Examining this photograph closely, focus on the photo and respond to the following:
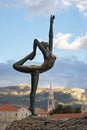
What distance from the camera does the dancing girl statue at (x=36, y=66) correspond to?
16.9 m

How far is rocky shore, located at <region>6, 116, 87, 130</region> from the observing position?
1395cm

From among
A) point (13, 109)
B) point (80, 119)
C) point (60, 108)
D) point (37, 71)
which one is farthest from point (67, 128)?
point (60, 108)

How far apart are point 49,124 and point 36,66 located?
2.44m

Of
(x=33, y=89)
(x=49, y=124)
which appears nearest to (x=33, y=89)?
(x=33, y=89)

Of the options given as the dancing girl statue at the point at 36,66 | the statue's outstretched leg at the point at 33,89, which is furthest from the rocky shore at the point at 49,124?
the dancing girl statue at the point at 36,66

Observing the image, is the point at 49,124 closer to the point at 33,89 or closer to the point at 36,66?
the point at 33,89

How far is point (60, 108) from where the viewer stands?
139500 mm

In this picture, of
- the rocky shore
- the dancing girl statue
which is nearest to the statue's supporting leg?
the dancing girl statue

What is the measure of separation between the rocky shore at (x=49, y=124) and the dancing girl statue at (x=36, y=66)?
107 cm

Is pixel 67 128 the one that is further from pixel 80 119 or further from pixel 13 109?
pixel 13 109

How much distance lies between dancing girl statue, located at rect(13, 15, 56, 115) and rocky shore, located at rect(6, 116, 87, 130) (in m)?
1.07

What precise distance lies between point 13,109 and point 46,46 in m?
110

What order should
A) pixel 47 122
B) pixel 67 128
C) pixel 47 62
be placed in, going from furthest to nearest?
1. pixel 47 62
2. pixel 47 122
3. pixel 67 128

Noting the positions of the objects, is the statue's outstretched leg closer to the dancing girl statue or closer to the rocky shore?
the dancing girl statue
